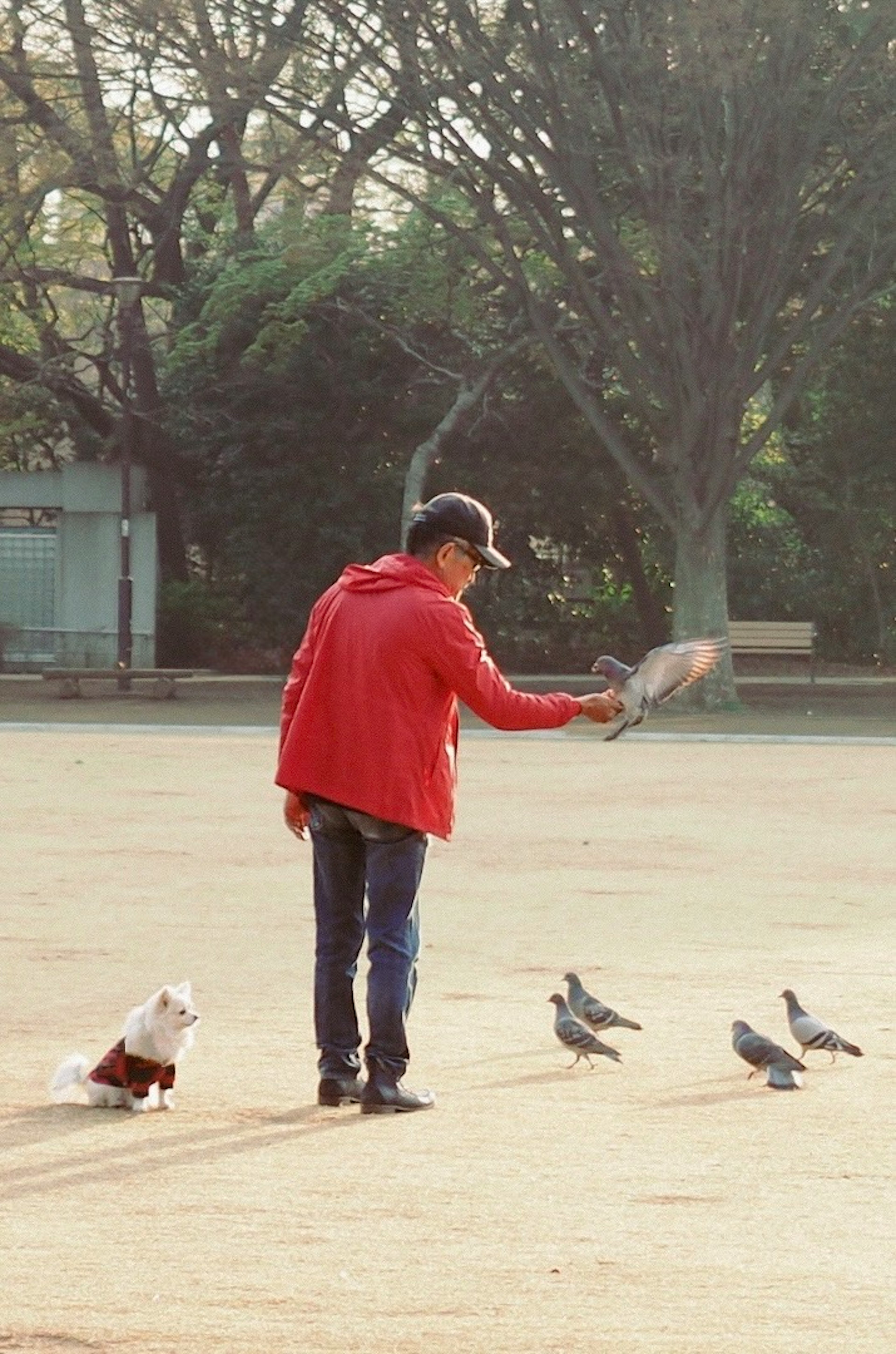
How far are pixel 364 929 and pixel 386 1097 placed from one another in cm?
63

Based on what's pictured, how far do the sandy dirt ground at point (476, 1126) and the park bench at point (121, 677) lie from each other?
17.2 m

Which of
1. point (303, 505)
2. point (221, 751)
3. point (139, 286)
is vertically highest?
point (139, 286)

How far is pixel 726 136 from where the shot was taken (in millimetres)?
28766

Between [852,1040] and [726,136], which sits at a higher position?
[726,136]

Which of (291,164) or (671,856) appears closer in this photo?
(671,856)

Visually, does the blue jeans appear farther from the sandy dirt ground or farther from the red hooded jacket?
the sandy dirt ground

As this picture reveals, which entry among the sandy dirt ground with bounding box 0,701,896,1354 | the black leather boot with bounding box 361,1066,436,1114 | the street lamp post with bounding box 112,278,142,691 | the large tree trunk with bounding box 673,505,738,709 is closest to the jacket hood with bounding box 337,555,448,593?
the black leather boot with bounding box 361,1066,436,1114

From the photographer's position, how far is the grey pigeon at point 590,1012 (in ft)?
28.0

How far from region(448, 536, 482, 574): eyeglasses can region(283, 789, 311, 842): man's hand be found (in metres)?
0.87

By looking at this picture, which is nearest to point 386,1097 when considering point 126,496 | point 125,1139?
point 125,1139

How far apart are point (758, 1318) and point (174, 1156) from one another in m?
2.20

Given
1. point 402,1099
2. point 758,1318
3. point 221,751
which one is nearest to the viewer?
point 758,1318

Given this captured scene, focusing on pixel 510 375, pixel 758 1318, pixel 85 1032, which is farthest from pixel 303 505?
pixel 758 1318

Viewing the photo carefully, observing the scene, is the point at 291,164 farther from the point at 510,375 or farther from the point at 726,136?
the point at 510,375
